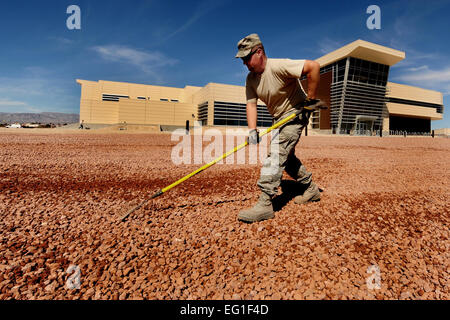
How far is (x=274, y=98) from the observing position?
2.81 meters

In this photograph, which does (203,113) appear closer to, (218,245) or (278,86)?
(278,86)

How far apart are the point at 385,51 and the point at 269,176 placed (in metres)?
58.2

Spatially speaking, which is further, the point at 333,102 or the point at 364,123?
the point at 364,123

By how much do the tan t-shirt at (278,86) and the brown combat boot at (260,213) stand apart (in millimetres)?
1120

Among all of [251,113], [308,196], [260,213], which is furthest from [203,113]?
[260,213]

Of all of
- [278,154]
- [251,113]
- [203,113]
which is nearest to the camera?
[278,154]

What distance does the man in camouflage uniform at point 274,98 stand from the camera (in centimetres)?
255

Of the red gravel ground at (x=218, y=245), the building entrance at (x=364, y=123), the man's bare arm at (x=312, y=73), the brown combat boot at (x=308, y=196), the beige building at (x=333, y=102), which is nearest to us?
the red gravel ground at (x=218, y=245)

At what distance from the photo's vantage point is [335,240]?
86.0 inches

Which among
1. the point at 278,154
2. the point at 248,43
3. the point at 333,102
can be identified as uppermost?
the point at 333,102

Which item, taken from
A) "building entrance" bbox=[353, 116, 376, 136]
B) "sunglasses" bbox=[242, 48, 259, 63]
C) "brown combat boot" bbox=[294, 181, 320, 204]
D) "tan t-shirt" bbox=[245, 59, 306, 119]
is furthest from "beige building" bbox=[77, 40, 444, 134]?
"sunglasses" bbox=[242, 48, 259, 63]

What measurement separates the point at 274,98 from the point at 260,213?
4.68 ft

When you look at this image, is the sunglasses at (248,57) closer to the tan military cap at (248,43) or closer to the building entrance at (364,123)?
the tan military cap at (248,43)

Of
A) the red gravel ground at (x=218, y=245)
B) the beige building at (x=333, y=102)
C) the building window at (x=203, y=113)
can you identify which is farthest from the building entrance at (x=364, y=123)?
the red gravel ground at (x=218, y=245)
